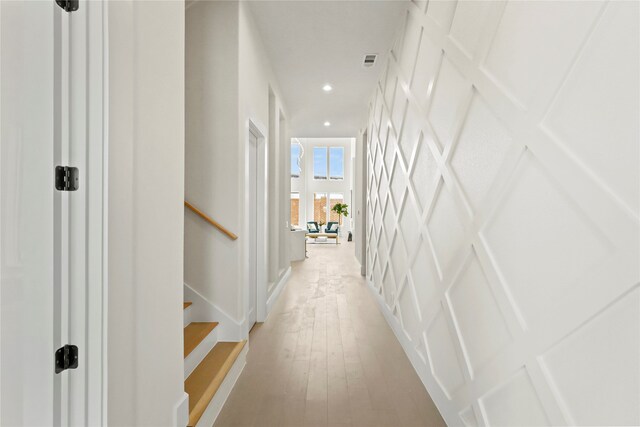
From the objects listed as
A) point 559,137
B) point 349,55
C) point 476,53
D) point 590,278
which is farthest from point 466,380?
point 349,55

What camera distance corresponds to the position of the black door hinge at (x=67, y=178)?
1056mm

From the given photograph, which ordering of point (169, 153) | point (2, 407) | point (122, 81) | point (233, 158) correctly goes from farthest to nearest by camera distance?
point (233, 158) → point (169, 153) → point (122, 81) → point (2, 407)

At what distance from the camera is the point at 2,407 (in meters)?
0.94

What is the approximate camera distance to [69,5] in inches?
42.6

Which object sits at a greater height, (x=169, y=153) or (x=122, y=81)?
(x=122, y=81)

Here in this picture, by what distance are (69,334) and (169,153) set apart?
85 centimetres

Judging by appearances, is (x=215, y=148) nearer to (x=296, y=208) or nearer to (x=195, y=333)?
(x=195, y=333)

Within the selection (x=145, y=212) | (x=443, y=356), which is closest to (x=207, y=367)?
(x=145, y=212)

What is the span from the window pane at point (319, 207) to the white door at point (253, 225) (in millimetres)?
11911

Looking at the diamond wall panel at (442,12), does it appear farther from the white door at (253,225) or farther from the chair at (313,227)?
the chair at (313,227)

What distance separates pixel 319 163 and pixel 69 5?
1494 centimetres

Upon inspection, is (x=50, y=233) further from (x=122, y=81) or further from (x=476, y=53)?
(x=476, y=53)

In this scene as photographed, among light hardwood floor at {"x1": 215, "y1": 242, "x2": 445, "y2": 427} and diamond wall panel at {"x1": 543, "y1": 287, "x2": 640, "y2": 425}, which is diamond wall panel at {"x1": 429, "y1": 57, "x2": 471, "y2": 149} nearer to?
diamond wall panel at {"x1": 543, "y1": 287, "x2": 640, "y2": 425}

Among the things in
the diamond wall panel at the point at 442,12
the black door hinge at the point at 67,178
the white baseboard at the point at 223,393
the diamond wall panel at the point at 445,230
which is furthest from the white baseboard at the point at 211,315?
the diamond wall panel at the point at 442,12
